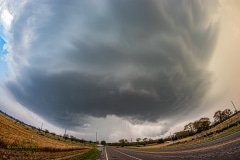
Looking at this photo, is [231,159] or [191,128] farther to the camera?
[191,128]

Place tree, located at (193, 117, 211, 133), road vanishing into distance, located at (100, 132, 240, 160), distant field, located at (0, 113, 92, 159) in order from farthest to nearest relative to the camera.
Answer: tree, located at (193, 117, 211, 133) → distant field, located at (0, 113, 92, 159) → road vanishing into distance, located at (100, 132, 240, 160)

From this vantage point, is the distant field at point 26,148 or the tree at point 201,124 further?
the tree at point 201,124

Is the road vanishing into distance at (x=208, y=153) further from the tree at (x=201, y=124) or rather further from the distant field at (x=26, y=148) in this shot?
the tree at (x=201, y=124)

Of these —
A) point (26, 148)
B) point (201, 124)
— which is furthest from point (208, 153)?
point (201, 124)

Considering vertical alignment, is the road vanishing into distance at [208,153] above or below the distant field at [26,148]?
below

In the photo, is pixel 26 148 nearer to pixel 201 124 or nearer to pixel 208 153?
pixel 208 153

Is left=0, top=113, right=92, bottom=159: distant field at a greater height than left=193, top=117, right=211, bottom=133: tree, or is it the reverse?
left=193, top=117, right=211, bottom=133: tree

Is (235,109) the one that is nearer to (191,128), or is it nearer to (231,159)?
(191,128)

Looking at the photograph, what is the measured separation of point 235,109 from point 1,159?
13266 cm

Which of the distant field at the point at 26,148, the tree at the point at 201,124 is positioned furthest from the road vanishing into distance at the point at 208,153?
the tree at the point at 201,124

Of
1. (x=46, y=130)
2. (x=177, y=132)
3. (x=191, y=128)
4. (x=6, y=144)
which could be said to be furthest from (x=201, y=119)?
(x=6, y=144)

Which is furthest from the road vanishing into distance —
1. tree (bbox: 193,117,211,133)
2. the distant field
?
tree (bbox: 193,117,211,133)

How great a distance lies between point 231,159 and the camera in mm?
11273

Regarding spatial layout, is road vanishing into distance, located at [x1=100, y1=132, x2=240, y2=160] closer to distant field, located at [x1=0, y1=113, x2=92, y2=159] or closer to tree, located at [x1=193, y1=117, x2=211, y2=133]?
distant field, located at [x1=0, y1=113, x2=92, y2=159]
